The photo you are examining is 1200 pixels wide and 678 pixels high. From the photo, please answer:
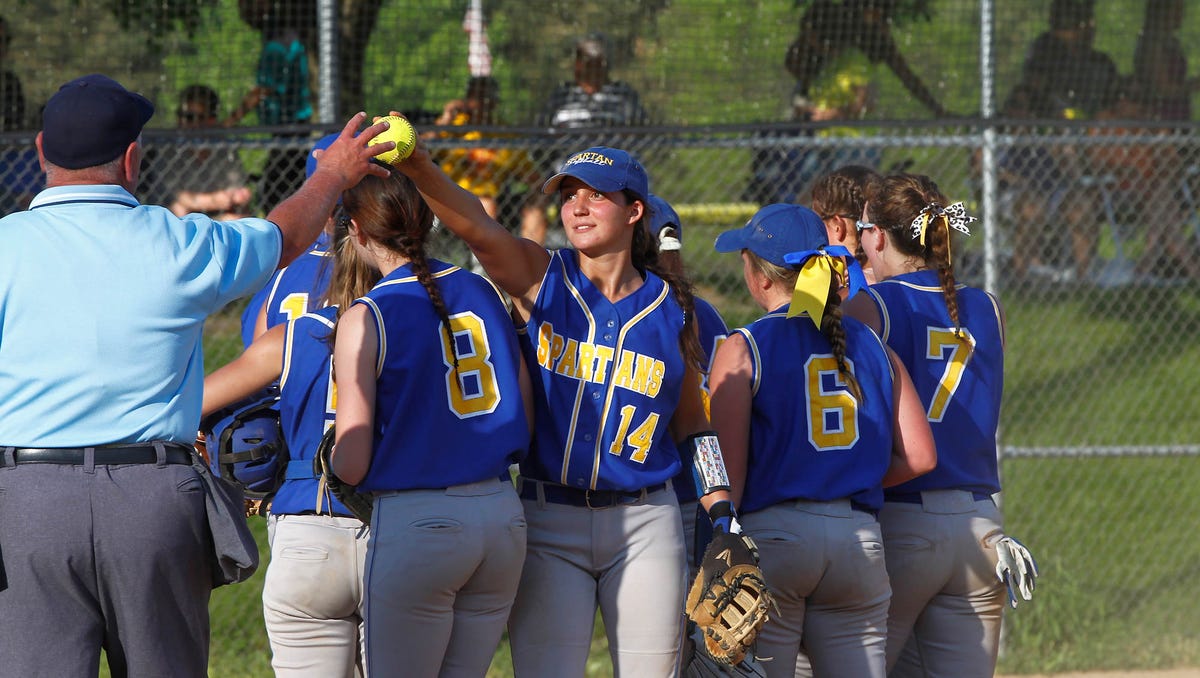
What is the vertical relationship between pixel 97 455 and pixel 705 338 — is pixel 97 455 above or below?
above

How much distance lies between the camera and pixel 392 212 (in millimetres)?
3426

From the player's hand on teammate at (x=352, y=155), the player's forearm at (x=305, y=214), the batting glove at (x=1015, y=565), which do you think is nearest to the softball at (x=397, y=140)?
the player's hand on teammate at (x=352, y=155)

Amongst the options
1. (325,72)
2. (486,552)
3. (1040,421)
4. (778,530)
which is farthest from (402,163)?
(1040,421)

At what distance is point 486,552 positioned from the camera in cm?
328

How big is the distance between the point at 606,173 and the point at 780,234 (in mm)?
589

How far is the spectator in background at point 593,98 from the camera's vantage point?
6336 millimetres

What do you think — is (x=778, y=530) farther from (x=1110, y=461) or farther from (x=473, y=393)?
(x=1110, y=461)

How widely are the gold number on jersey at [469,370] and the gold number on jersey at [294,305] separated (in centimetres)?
75

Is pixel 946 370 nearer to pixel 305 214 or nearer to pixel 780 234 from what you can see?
pixel 780 234

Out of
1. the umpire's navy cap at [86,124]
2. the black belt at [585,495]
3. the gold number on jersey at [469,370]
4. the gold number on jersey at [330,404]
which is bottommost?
the black belt at [585,495]

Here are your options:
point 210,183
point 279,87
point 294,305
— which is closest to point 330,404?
point 294,305

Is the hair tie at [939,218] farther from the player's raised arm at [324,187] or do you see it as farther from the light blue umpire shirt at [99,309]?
the light blue umpire shirt at [99,309]

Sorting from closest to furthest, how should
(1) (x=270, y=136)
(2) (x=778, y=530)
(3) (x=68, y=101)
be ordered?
(3) (x=68, y=101), (2) (x=778, y=530), (1) (x=270, y=136)

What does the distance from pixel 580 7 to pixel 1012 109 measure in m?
2.39
